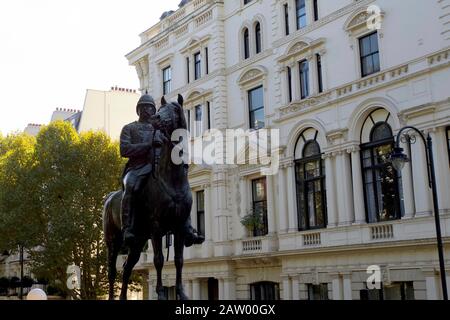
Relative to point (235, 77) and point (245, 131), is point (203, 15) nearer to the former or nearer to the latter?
point (235, 77)

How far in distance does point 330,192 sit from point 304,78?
5.87m

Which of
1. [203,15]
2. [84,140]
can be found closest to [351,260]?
[203,15]

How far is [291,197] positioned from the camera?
31016 millimetres

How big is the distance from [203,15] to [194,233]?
2916 cm

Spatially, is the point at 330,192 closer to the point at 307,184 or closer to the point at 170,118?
the point at 307,184

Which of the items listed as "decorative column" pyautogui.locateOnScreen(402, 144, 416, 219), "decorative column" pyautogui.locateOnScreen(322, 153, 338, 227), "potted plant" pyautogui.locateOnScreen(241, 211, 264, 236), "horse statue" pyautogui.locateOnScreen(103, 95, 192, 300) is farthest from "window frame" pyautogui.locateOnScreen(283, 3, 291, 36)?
"horse statue" pyautogui.locateOnScreen(103, 95, 192, 300)

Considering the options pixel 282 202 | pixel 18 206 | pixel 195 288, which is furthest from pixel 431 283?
pixel 18 206

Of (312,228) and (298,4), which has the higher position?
(298,4)

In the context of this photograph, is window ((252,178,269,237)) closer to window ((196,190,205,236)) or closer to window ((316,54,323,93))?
window ((196,190,205,236))

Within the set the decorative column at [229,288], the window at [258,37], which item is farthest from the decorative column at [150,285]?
the window at [258,37]

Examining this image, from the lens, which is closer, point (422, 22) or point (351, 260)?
point (422, 22)

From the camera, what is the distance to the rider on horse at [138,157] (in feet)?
33.4

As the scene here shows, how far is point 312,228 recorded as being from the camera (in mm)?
30031

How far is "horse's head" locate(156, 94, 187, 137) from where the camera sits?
33.2 feet
